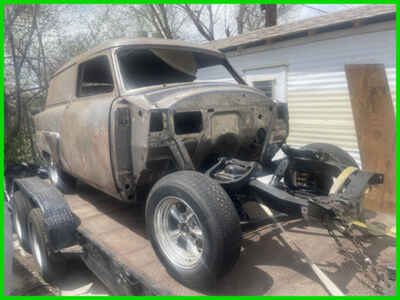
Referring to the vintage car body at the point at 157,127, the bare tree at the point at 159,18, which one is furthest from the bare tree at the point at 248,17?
the vintage car body at the point at 157,127

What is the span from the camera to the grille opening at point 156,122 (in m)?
2.90

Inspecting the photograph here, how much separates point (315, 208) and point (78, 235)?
2.36 meters

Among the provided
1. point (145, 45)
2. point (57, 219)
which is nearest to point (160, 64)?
point (145, 45)

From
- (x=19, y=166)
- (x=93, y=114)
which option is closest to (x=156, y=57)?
(x=93, y=114)

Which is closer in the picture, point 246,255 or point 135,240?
point 246,255

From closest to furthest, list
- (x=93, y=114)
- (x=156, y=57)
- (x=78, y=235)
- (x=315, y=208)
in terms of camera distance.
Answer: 1. (x=315, y=208)
2. (x=78, y=235)
3. (x=93, y=114)
4. (x=156, y=57)

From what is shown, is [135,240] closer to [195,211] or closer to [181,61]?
[195,211]

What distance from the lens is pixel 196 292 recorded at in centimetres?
233

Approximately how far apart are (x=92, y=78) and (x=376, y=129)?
4.56 m

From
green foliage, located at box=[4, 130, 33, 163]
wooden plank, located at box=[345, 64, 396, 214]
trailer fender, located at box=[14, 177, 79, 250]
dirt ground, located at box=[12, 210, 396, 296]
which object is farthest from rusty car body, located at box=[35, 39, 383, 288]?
green foliage, located at box=[4, 130, 33, 163]

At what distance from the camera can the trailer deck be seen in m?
2.33

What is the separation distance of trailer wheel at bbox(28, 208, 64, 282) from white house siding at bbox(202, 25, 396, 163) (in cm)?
626

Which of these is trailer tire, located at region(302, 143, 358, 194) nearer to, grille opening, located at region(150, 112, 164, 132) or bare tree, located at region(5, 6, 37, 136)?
grille opening, located at region(150, 112, 164, 132)

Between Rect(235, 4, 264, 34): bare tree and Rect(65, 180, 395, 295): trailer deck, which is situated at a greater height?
Rect(235, 4, 264, 34): bare tree
